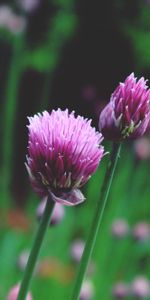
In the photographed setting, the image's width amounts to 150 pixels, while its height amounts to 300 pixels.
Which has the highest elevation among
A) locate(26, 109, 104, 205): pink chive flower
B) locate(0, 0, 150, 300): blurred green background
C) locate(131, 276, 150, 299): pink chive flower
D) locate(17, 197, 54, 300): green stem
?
locate(0, 0, 150, 300): blurred green background

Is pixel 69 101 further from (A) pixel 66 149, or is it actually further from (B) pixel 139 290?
(A) pixel 66 149

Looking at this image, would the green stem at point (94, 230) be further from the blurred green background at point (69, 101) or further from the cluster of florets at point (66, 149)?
the blurred green background at point (69, 101)

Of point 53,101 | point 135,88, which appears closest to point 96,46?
point 53,101

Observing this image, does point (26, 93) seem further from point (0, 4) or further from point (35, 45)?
point (0, 4)

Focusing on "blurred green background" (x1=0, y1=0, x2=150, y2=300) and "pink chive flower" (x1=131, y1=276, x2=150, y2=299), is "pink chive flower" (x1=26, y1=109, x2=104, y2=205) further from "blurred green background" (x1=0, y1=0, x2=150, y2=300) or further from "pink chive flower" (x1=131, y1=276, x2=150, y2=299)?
→ "blurred green background" (x1=0, y1=0, x2=150, y2=300)

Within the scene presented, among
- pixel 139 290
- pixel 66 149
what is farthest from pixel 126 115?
pixel 139 290

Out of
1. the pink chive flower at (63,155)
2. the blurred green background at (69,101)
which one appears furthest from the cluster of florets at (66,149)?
the blurred green background at (69,101)

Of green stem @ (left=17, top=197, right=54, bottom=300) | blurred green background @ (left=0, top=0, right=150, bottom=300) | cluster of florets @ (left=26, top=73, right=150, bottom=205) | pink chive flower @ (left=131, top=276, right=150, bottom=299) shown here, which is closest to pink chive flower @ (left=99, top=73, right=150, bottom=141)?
cluster of florets @ (left=26, top=73, right=150, bottom=205)
